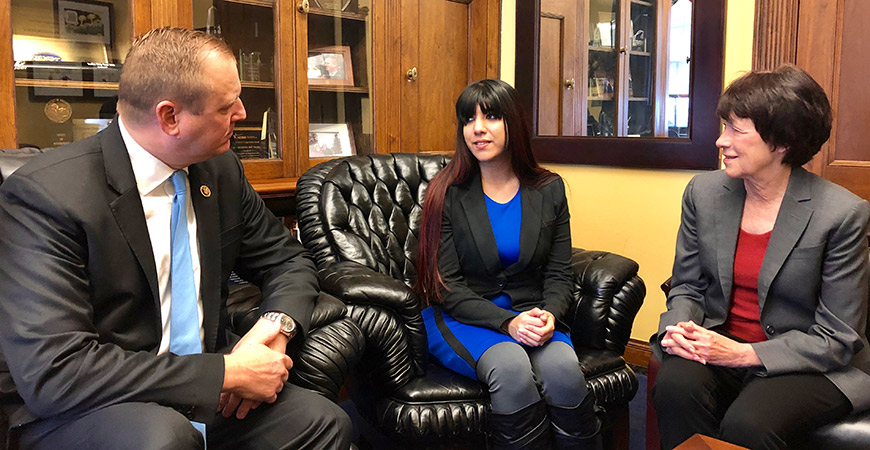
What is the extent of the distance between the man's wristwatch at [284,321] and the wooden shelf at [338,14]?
169cm

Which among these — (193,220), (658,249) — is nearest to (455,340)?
(193,220)

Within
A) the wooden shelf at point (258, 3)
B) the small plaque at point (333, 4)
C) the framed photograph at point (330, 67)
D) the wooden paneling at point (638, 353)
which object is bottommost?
the wooden paneling at point (638, 353)

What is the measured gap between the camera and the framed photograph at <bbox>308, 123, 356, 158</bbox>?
9.73ft

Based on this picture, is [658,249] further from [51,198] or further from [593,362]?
[51,198]

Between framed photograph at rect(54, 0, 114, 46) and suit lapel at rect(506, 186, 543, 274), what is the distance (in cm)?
145

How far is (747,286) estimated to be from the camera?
182 centimetres

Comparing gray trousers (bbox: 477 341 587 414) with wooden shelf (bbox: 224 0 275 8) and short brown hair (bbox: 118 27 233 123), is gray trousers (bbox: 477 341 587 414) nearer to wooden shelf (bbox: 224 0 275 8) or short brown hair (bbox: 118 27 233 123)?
short brown hair (bbox: 118 27 233 123)

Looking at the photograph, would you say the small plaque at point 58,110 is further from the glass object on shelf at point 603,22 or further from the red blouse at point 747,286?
the glass object on shelf at point 603,22

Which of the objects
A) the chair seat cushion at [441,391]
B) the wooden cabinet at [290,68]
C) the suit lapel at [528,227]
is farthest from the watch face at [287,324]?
the wooden cabinet at [290,68]

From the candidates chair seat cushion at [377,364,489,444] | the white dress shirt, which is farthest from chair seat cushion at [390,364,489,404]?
the white dress shirt

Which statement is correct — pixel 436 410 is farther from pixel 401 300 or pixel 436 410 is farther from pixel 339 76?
pixel 339 76

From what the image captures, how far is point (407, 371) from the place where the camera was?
1942 millimetres

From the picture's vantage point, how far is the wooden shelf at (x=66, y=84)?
210cm

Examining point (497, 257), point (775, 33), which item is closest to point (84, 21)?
point (497, 257)
